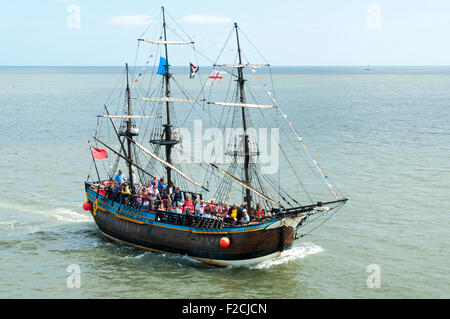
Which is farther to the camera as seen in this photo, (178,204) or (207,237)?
(178,204)

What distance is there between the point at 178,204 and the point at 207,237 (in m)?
3.62

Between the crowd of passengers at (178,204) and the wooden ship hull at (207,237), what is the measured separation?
0.62m

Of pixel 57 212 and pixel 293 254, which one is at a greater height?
pixel 57 212

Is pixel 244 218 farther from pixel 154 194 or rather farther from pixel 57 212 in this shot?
pixel 57 212

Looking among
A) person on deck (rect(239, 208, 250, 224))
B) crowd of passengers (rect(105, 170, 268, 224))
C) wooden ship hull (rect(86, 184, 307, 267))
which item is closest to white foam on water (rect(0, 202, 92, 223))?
crowd of passengers (rect(105, 170, 268, 224))

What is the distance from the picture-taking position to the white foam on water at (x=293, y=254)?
98.7 feet

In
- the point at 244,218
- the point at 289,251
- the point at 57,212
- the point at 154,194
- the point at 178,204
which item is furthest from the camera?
the point at 57,212

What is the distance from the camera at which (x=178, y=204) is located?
32.4 metres

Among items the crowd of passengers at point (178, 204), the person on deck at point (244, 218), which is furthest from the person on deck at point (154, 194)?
the person on deck at point (244, 218)

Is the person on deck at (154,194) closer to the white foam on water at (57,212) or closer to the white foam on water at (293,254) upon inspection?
the white foam on water at (293,254)

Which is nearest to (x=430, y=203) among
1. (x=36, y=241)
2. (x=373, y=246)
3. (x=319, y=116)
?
(x=373, y=246)

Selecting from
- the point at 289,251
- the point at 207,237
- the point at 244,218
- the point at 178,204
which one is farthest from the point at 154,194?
the point at 289,251

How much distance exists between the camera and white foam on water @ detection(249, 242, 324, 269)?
98.7ft

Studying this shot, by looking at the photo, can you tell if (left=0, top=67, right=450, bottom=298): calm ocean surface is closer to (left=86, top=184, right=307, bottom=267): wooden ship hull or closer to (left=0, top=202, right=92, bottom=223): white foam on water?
(left=0, top=202, right=92, bottom=223): white foam on water
